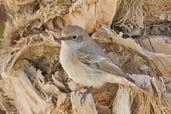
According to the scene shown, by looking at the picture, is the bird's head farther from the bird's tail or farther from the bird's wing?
the bird's tail

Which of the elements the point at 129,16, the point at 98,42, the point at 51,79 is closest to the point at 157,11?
the point at 129,16

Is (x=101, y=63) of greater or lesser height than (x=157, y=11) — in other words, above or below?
below

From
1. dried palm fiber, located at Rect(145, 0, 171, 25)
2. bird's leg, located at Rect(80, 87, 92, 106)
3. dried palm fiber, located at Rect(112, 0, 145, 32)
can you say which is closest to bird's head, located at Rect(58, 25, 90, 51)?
bird's leg, located at Rect(80, 87, 92, 106)

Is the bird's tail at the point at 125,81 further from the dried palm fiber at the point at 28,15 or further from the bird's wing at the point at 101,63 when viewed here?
the dried palm fiber at the point at 28,15

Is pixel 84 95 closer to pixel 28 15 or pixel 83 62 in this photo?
pixel 83 62

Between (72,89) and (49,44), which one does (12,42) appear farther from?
(72,89)

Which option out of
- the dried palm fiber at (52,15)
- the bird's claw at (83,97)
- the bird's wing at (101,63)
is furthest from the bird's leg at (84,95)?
the dried palm fiber at (52,15)

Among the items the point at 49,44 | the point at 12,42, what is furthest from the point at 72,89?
the point at 12,42
